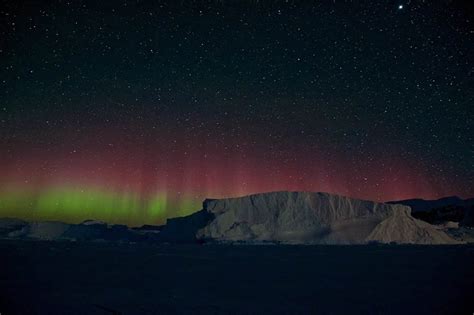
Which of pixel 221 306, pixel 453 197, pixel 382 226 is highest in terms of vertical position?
pixel 453 197

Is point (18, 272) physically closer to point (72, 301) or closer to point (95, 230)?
point (72, 301)

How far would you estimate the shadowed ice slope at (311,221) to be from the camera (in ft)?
149

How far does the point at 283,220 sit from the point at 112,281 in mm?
36143

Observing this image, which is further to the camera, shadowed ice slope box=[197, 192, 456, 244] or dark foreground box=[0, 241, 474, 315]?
shadowed ice slope box=[197, 192, 456, 244]

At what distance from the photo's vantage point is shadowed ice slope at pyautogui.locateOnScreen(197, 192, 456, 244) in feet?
149

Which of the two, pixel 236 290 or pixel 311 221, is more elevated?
pixel 311 221

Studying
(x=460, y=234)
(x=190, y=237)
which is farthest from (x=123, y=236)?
(x=460, y=234)

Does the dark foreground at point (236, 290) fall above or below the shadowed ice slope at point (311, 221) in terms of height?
below

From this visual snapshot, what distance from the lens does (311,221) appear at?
4747cm

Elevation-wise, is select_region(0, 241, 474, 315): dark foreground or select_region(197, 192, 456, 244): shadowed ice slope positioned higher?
select_region(197, 192, 456, 244): shadowed ice slope

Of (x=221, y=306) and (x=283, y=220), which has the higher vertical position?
(x=283, y=220)

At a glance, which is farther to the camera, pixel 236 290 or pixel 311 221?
pixel 311 221

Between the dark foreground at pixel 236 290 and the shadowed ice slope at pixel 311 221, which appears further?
the shadowed ice slope at pixel 311 221

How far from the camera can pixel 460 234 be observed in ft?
181
